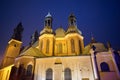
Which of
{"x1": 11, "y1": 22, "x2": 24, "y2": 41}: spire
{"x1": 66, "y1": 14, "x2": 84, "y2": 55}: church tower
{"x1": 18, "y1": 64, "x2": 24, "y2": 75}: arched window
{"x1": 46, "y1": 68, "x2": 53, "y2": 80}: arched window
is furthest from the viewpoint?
{"x1": 11, "y1": 22, "x2": 24, "y2": 41}: spire

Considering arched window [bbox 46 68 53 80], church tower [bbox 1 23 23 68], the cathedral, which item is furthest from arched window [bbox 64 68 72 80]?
church tower [bbox 1 23 23 68]

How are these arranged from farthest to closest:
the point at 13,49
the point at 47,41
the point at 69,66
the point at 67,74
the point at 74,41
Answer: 1. the point at 13,49
2. the point at 47,41
3. the point at 74,41
4. the point at 69,66
5. the point at 67,74

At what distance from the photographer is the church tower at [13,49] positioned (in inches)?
1209

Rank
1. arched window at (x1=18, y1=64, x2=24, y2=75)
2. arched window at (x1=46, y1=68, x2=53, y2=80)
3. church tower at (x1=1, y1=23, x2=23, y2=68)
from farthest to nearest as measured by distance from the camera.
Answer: church tower at (x1=1, y1=23, x2=23, y2=68), arched window at (x1=18, y1=64, x2=24, y2=75), arched window at (x1=46, y1=68, x2=53, y2=80)

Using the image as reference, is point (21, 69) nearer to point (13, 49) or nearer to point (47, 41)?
point (47, 41)

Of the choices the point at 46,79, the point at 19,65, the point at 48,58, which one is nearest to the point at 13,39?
the point at 19,65

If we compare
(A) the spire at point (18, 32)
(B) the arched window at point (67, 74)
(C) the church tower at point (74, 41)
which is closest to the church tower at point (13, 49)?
(A) the spire at point (18, 32)

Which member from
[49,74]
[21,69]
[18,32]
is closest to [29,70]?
[21,69]

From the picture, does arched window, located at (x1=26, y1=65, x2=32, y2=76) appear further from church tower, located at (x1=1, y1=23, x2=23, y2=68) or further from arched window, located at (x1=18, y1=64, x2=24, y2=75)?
church tower, located at (x1=1, y1=23, x2=23, y2=68)

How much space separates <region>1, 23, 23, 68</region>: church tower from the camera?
101 ft

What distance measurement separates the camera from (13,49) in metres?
32.1

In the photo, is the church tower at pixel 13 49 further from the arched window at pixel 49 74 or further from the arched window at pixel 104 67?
the arched window at pixel 104 67

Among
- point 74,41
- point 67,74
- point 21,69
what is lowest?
point 67,74

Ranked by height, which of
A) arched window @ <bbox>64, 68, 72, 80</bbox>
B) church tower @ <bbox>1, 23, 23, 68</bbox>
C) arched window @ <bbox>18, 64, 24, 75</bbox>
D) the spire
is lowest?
arched window @ <bbox>64, 68, 72, 80</bbox>
